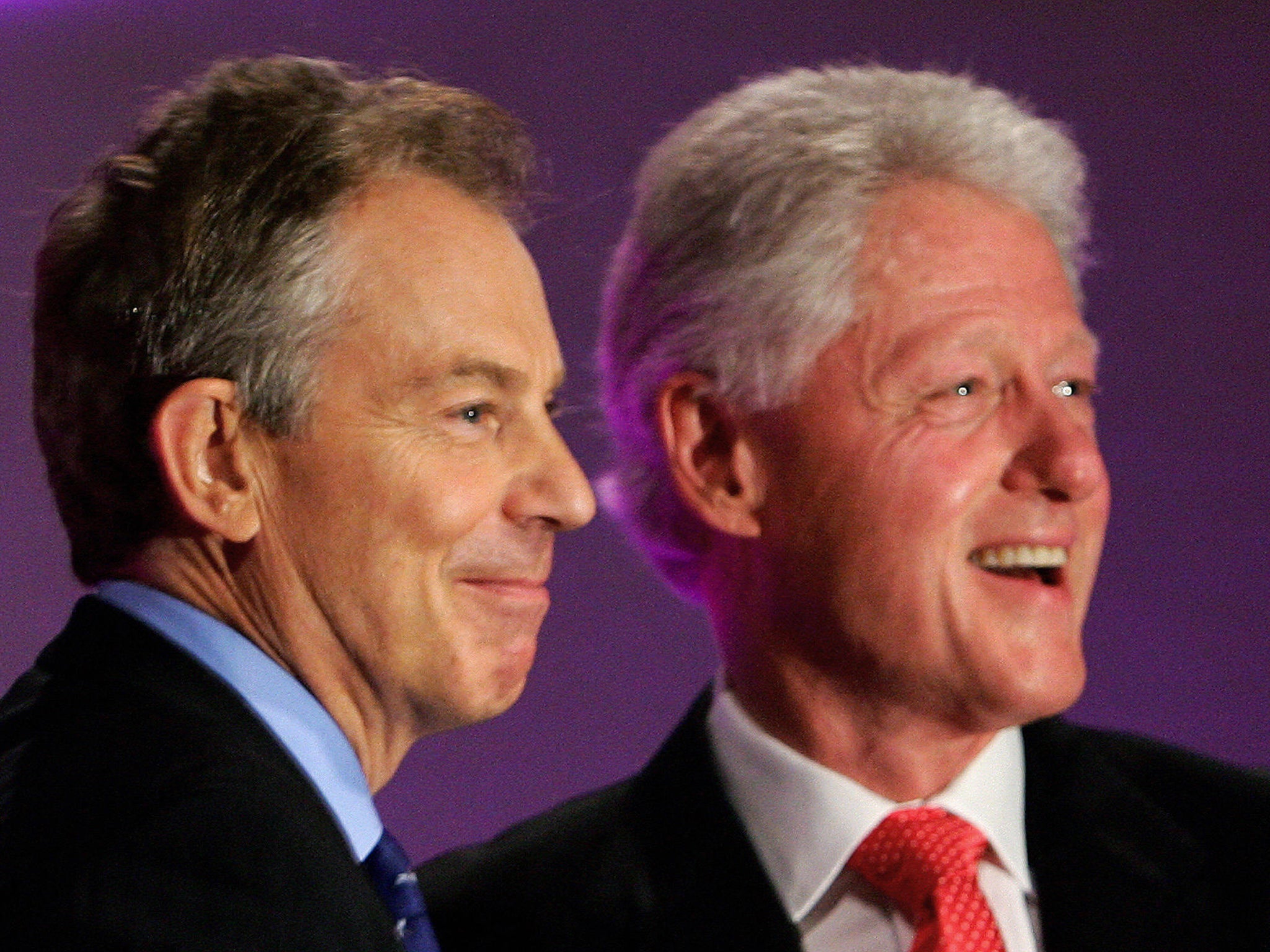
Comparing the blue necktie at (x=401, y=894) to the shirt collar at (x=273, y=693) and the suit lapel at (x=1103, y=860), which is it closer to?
the shirt collar at (x=273, y=693)

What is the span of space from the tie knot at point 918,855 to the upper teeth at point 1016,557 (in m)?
0.29

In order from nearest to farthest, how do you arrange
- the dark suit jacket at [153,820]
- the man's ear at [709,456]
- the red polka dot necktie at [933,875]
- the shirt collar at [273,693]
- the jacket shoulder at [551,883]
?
the dark suit jacket at [153,820] < the shirt collar at [273,693] < the red polka dot necktie at [933,875] < the jacket shoulder at [551,883] < the man's ear at [709,456]

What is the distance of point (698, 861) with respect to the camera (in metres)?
2.12

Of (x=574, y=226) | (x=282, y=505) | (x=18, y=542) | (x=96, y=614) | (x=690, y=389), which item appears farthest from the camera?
(x=18, y=542)

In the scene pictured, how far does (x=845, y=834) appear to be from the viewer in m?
2.06

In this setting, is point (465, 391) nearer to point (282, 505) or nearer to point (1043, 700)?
point (282, 505)

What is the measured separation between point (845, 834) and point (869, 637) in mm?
228

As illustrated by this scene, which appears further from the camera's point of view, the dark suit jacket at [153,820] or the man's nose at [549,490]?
the man's nose at [549,490]

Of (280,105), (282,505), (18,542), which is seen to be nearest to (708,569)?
(282,505)

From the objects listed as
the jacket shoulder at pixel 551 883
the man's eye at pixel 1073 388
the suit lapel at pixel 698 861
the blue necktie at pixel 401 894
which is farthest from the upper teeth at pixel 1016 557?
the blue necktie at pixel 401 894

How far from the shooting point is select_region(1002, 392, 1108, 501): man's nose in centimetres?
200

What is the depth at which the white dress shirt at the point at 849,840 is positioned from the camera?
203 cm

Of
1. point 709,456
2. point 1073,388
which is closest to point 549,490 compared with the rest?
point 709,456

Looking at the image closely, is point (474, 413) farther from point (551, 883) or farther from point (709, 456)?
point (551, 883)
